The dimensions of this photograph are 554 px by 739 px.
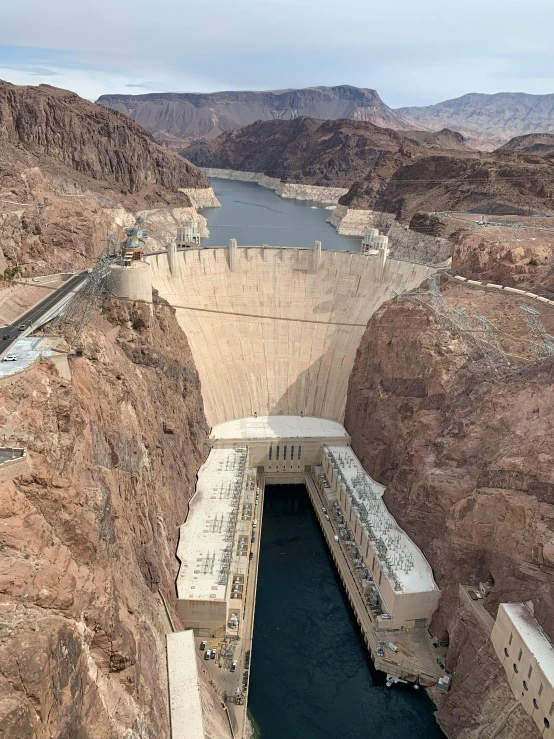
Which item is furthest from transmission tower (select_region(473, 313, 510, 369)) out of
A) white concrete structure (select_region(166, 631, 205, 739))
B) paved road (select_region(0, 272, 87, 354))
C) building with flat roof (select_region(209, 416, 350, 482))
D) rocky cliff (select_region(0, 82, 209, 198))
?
rocky cliff (select_region(0, 82, 209, 198))

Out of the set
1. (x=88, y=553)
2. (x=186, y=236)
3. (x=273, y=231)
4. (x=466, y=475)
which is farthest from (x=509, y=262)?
(x=273, y=231)

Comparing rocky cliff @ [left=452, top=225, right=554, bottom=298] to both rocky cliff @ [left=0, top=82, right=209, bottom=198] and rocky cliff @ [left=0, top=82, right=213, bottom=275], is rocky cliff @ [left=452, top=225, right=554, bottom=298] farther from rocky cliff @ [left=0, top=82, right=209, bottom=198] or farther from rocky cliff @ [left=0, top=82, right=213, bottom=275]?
rocky cliff @ [left=0, top=82, right=209, bottom=198]

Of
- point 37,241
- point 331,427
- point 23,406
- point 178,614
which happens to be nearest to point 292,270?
point 331,427

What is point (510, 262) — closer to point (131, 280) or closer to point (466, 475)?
point (466, 475)

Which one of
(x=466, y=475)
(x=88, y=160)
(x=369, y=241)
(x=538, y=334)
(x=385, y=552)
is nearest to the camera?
(x=466, y=475)

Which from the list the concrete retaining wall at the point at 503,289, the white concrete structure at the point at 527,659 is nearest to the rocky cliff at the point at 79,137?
the concrete retaining wall at the point at 503,289

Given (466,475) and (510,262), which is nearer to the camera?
(466,475)

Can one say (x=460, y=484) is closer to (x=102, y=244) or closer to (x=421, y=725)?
(x=421, y=725)
